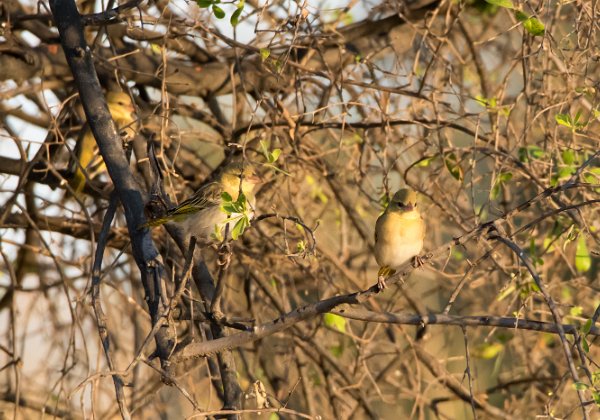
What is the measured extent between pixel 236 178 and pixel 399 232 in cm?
75

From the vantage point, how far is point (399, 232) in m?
3.98

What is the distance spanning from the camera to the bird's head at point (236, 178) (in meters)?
4.05

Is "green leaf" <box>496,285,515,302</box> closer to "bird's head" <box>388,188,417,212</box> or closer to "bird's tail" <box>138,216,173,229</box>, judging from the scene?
"bird's head" <box>388,188,417,212</box>

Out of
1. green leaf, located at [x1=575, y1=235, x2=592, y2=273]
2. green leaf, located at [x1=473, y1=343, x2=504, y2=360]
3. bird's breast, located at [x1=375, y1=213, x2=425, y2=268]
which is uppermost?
bird's breast, located at [x1=375, y1=213, x2=425, y2=268]

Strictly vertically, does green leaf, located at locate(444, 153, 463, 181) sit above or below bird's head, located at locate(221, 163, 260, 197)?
below

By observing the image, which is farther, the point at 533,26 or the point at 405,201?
the point at 405,201

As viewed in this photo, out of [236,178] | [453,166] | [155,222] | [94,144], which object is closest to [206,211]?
[236,178]

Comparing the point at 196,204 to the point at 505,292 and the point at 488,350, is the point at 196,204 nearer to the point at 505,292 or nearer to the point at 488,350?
the point at 505,292

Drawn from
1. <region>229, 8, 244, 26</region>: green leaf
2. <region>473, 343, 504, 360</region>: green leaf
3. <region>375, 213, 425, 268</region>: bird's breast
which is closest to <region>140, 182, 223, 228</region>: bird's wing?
<region>229, 8, 244, 26</region>: green leaf

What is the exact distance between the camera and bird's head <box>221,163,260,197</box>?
4051 millimetres

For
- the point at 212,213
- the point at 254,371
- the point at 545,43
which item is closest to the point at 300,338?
the point at 254,371

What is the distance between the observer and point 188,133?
14.5 feet

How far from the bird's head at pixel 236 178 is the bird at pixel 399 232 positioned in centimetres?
61

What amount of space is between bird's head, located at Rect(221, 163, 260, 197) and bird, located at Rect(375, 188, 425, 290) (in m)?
0.61
